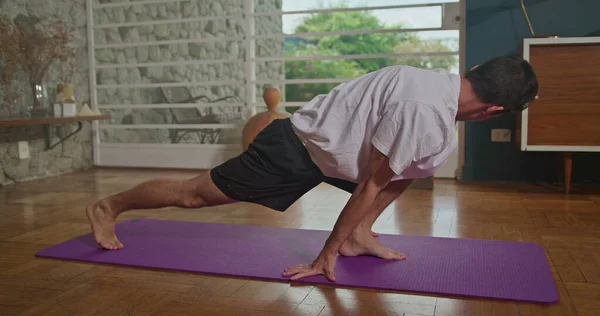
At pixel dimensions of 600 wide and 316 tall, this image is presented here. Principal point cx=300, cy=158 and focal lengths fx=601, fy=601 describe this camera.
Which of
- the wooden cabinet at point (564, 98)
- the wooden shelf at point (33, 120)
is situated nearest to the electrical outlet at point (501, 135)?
the wooden cabinet at point (564, 98)

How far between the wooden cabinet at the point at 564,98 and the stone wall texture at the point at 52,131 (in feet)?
10.8

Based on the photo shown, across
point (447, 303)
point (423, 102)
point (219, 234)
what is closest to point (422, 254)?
point (447, 303)

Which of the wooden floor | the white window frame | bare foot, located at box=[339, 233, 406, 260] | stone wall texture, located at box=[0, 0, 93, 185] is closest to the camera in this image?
the wooden floor

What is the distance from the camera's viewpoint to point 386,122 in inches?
66.9

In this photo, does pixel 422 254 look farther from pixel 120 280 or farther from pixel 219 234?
pixel 120 280

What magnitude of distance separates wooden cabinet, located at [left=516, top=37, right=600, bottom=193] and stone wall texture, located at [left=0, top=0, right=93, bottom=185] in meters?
3.29

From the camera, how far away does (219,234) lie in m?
2.48

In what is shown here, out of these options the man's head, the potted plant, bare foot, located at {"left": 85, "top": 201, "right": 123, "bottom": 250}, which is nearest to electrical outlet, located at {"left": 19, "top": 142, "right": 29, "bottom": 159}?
the potted plant

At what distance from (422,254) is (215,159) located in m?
2.83

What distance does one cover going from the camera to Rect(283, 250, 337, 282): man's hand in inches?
72.7

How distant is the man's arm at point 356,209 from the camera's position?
1739 millimetres

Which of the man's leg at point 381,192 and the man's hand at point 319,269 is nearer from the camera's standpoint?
the man's hand at point 319,269

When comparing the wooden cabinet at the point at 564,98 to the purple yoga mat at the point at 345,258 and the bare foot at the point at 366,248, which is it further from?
the bare foot at the point at 366,248

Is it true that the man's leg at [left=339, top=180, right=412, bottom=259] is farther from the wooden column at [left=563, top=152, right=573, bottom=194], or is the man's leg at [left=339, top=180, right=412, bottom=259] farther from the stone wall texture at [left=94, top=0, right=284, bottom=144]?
the stone wall texture at [left=94, top=0, right=284, bottom=144]
